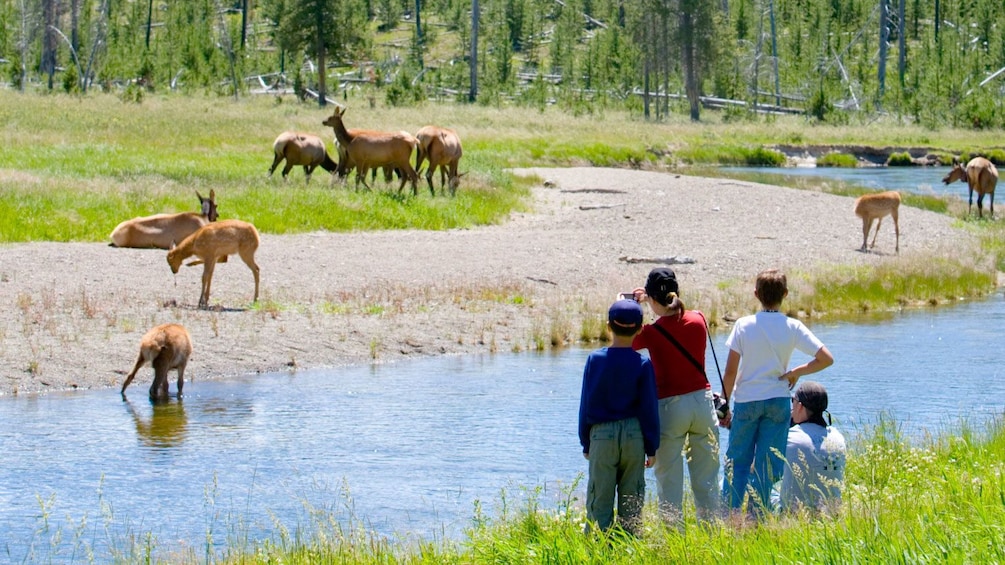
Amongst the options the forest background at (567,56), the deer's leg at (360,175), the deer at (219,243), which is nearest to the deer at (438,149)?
the deer's leg at (360,175)

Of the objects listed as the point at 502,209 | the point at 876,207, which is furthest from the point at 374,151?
the point at 876,207

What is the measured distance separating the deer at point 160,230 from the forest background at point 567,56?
38.6 metres

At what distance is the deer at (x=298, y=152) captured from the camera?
100ft

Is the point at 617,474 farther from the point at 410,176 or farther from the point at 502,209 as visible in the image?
the point at 410,176

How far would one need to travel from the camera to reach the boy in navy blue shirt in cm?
722

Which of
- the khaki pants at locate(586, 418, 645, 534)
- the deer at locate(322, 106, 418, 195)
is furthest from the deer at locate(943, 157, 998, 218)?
the khaki pants at locate(586, 418, 645, 534)

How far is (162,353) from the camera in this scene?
43.5 ft

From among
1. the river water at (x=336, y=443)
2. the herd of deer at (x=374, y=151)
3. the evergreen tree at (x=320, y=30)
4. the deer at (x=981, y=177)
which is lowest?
the river water at (x=336, y=443)

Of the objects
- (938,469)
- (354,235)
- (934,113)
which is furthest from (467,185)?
(934,113)

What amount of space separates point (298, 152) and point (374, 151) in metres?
2.51


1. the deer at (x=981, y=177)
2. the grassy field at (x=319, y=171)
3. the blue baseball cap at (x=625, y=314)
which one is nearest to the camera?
the blue baseball cap at (x=625, y=314)

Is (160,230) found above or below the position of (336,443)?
above

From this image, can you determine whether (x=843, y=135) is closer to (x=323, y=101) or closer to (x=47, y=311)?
(x=323, y=101)

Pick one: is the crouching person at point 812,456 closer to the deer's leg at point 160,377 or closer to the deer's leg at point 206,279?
the deer's leg at point 160,377
